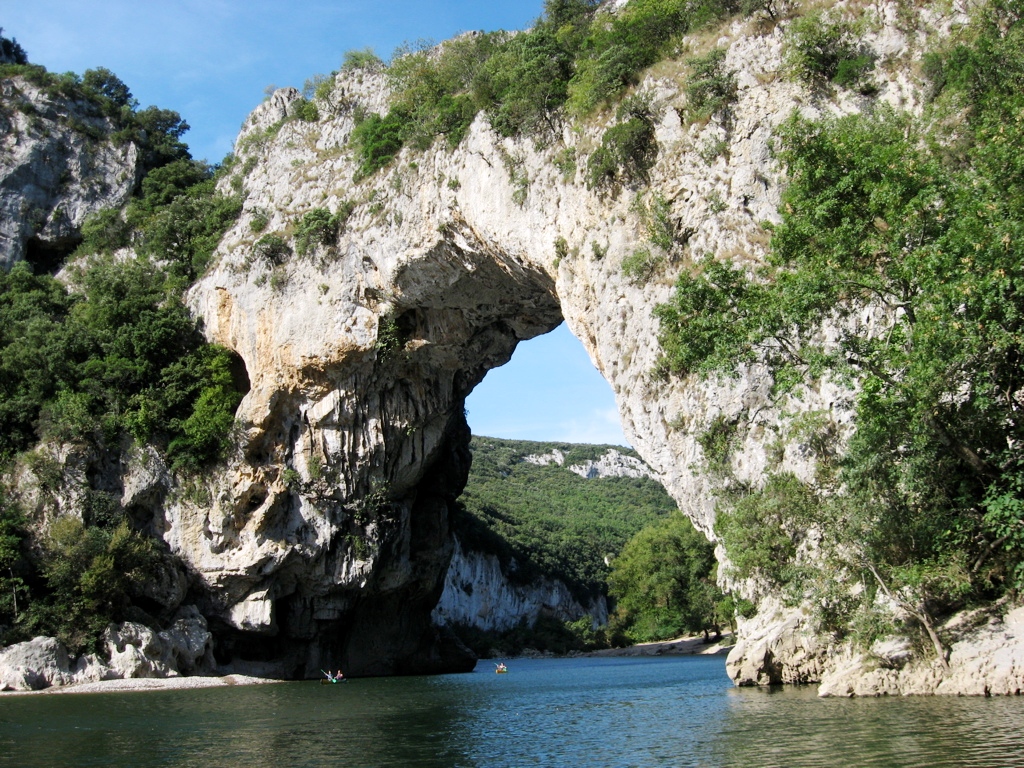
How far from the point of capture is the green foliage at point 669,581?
5472 cm

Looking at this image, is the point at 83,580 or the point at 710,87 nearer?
the point at 710,87

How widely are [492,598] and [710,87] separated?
61986mm

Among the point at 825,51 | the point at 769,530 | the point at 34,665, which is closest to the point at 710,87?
the point at 825,51

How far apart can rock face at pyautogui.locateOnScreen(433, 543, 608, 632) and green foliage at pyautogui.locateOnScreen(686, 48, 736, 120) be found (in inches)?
2067

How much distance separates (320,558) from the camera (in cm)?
3475

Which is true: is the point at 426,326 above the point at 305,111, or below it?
below

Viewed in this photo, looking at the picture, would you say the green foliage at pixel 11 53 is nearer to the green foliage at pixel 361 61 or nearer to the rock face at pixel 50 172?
the rock face at pixel 50 172

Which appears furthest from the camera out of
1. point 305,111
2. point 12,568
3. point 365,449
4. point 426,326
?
point 305,111

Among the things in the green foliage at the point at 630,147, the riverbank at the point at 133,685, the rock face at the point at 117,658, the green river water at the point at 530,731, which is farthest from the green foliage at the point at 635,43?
the rock face at the point at 117,658

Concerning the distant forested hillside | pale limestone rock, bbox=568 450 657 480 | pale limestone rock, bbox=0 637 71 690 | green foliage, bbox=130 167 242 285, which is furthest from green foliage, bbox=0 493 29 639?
pale limestone rock, bbox=568 450 657 480

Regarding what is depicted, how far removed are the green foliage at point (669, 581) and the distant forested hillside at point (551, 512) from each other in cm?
1560

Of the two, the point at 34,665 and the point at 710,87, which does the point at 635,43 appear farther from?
the point at 34,665

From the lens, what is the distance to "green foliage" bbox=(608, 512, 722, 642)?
54.7 meters

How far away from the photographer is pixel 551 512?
10788 centimetres
